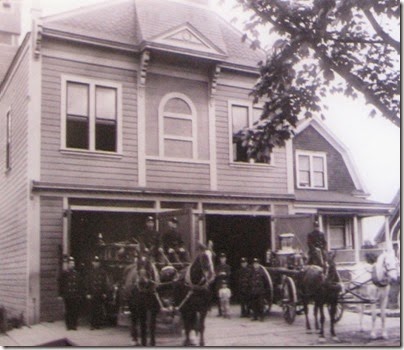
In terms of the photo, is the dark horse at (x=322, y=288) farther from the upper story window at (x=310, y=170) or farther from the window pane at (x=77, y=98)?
the window pane at (x=77, y=98)

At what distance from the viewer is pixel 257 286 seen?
9.37 m

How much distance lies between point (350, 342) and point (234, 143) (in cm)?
393

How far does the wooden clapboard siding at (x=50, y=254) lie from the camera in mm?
8500

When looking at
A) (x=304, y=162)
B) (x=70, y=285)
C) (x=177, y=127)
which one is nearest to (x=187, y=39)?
(x=177, y=127)

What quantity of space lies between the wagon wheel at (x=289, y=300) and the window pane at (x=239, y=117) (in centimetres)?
252

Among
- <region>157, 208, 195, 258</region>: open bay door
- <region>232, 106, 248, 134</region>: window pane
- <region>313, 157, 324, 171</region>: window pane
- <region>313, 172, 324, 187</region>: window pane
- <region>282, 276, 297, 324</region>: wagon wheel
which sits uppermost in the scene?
<region>232, 106, 248, 134</region>: window pane

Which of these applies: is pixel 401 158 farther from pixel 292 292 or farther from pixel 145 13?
pixel 145 13

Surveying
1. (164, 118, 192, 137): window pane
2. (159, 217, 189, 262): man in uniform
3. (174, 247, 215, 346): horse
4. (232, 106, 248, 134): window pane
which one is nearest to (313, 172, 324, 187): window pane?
(232, 106, 248, 134): window pane

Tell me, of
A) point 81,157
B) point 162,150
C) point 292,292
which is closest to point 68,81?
point 81,157

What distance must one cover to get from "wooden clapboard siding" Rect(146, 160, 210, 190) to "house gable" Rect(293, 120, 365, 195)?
169 cm

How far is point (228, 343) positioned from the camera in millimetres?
6359

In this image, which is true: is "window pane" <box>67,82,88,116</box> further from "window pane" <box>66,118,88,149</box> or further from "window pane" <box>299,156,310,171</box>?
"window pane" <box>299,156,310,171</box>

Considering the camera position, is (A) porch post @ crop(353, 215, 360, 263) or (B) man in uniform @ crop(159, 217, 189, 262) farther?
(B) man in uniform @ crop(159, 217, 189, 262)

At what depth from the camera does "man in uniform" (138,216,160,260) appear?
7.88 meters
